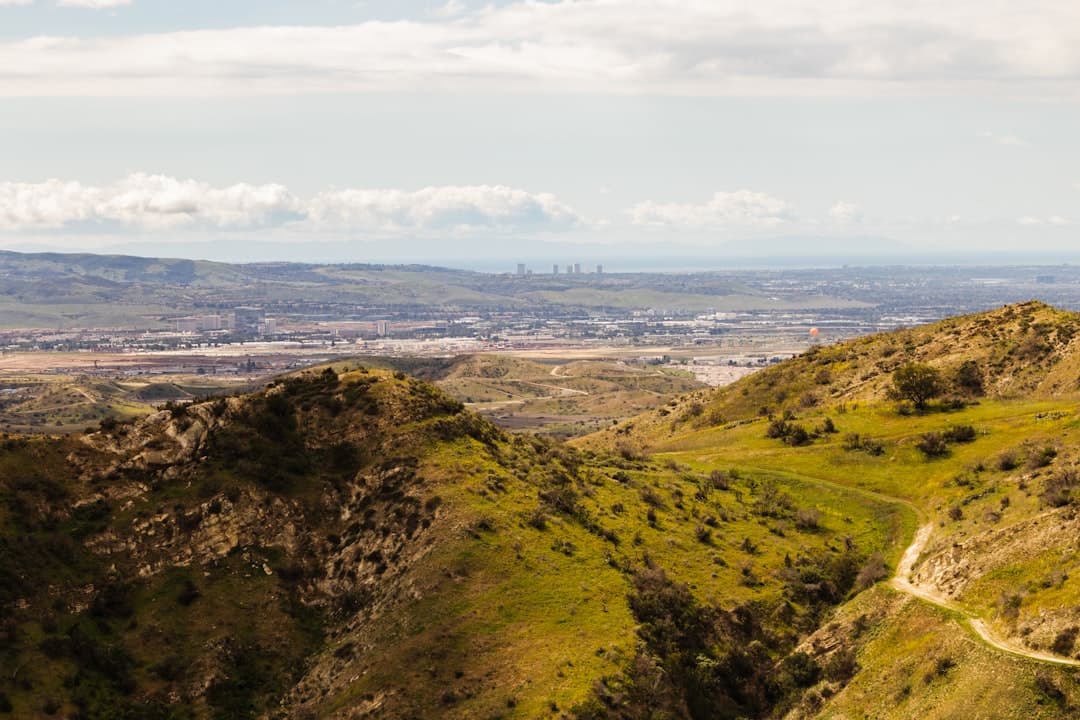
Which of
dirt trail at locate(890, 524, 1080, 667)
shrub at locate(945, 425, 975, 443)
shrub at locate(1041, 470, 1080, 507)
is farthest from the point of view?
shrub at locate(945, 425, 975, 443)

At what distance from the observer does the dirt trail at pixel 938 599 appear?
46.4m

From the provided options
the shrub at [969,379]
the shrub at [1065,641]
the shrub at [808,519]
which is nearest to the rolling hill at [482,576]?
the shrub at [1065,641]

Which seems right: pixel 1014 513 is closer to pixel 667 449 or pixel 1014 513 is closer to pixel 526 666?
pixel 526 666

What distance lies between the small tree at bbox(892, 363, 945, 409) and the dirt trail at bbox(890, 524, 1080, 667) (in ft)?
108

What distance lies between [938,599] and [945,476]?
25.3 m

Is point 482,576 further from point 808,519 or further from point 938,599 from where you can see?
point 808,519

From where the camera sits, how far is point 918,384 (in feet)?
336

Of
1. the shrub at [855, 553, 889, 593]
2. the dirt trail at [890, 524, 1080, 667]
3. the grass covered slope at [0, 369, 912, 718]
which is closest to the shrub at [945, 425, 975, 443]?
the grass covered slope at [0, 369, 912, 718]

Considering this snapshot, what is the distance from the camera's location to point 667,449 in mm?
118062

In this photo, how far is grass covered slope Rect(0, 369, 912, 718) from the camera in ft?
174

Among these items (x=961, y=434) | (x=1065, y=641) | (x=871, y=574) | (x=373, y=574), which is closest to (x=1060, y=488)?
(x=871, y=574)

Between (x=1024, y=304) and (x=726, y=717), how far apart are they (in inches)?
3590

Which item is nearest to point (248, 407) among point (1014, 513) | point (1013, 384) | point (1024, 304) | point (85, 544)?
point (85, 544)

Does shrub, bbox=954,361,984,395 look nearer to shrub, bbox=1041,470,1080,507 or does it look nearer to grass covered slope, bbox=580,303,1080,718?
grass covered slope, bbox=580,303,1080,718
